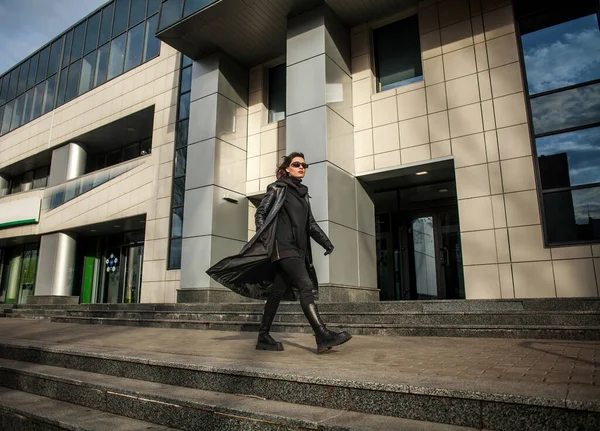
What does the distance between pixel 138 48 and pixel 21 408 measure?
58.0 feet

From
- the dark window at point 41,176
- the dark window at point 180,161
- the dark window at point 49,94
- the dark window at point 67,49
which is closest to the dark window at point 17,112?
the dark window at point 41,176

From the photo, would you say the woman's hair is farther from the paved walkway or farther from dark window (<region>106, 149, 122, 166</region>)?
dark window (<region>106, 149, 122, 166</region>)

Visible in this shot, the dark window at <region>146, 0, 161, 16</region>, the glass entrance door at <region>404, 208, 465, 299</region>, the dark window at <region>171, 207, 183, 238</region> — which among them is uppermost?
the dark window at <region>146, 0, 161, 16</region>

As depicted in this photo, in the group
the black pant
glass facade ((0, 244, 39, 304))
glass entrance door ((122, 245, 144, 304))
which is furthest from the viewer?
glass facade ((0, 244, 39, 304))

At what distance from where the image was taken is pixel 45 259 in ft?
64.9

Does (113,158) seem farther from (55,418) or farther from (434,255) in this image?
(55,418)

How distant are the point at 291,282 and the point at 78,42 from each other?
73.5 ft

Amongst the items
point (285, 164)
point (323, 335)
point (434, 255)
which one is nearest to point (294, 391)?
point (323, 335)

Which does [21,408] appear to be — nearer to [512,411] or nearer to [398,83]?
[512,411]

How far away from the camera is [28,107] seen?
2434 cm

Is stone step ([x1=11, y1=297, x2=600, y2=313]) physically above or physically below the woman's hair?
below

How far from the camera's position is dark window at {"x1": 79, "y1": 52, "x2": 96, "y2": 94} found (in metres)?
20.4

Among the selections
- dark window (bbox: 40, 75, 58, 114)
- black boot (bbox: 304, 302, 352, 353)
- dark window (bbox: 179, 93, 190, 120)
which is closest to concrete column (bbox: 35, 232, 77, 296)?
dark window (bbox: 40, 75, 58, 114)

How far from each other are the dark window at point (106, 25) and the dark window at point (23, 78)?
784 cm
